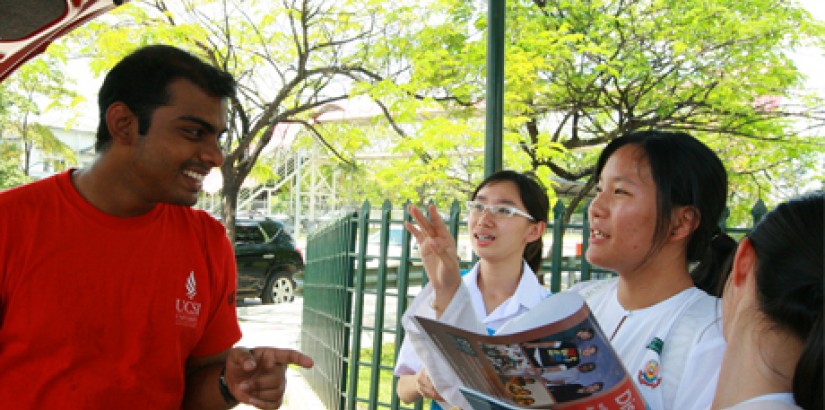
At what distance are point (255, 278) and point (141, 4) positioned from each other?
516 cm

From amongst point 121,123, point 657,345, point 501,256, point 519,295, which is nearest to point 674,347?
point 657,345

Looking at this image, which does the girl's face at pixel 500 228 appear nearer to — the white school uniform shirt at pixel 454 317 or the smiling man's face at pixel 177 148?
the white school uniform shirt at pixel 454 317

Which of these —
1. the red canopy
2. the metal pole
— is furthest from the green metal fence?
the red canopy

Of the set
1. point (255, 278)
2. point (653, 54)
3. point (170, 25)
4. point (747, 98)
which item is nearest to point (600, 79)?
point (653, 54)

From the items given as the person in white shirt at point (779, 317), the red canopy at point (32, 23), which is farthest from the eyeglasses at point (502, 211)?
the red canopy at point (32, 23)

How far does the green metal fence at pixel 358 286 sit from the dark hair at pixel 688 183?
675 millimetres

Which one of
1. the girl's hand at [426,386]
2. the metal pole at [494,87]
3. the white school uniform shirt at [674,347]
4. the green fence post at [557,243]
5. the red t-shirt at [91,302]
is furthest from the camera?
the metal pole at [494,87]

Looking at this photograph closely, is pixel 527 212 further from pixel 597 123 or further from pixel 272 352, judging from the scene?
pixel 597 123

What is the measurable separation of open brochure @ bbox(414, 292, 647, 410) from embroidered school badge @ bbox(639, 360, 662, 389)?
255 mm

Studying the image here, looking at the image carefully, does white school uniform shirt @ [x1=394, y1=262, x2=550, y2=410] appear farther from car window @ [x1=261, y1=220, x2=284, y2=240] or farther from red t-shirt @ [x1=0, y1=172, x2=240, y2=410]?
car window @ [x1=261, y1=220, x2=284, y2=240]

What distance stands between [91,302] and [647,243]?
1.42 meters

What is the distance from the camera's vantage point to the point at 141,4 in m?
9.41

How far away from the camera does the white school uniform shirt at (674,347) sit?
1.47 m

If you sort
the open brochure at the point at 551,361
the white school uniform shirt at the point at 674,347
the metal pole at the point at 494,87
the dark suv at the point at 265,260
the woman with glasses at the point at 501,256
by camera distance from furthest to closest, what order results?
the dark suv at the point at 265,260
the metal pole at the point at 494,87
the woman with glasses at the point at 501,256
the white school uniform shirt at the point at 674,347
the open brochure at the point at 551,361
